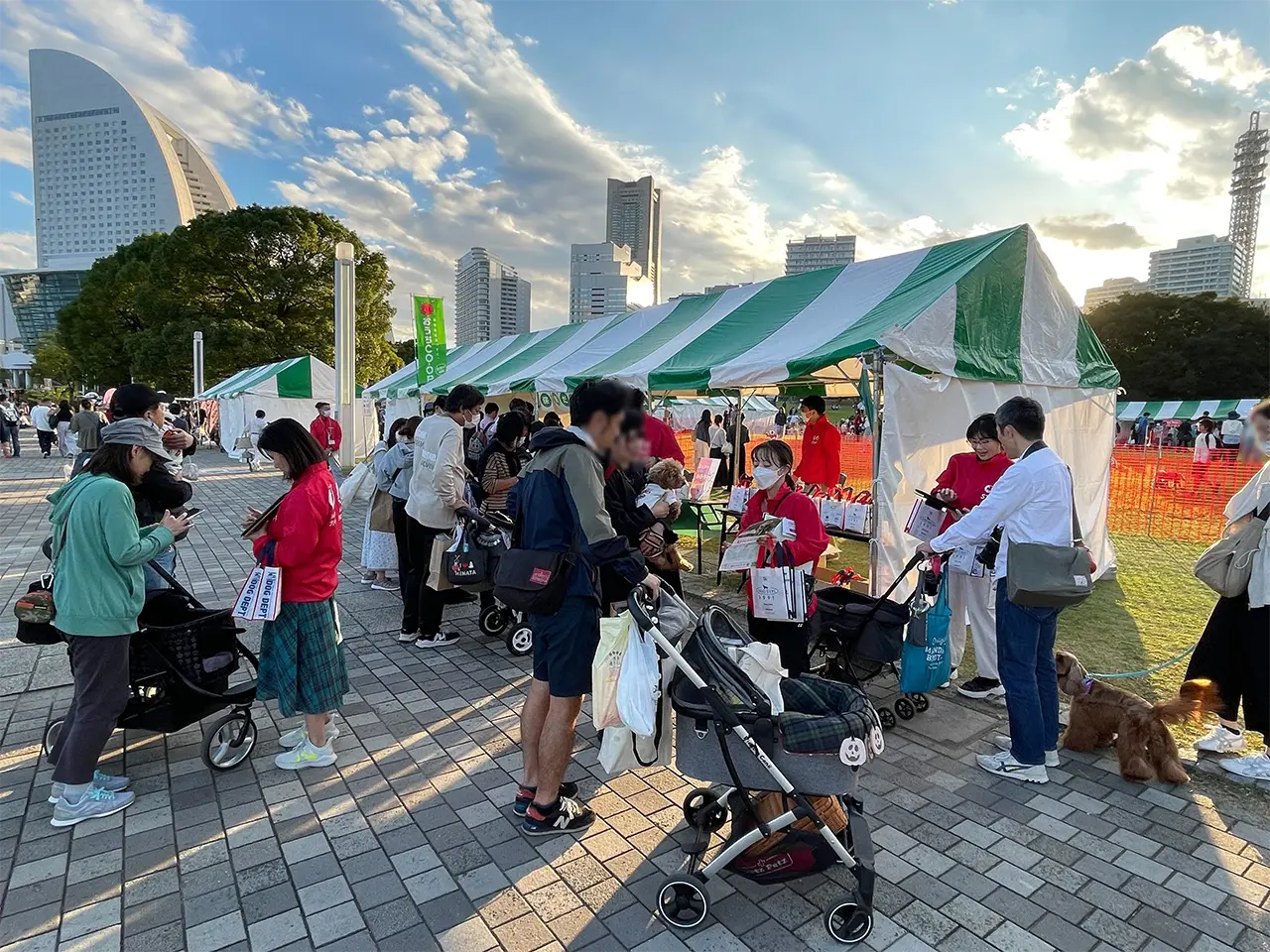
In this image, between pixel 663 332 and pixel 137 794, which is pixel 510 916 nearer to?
pixel 137 794

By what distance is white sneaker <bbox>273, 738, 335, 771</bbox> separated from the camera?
3246 millimetres

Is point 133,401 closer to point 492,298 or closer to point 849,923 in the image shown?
point 849,923

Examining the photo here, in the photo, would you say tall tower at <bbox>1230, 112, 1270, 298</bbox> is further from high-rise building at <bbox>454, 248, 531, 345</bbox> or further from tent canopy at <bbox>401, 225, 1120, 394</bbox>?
tent canopy at <bbox>401, 225, 1120, 394</bbox>

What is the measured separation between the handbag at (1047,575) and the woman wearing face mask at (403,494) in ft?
13.8

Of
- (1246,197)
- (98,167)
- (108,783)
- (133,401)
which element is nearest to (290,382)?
(133,401)

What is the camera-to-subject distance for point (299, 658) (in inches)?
123

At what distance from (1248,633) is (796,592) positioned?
7.84 ft

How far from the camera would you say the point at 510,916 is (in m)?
2.28

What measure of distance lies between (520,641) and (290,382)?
20.4 meters

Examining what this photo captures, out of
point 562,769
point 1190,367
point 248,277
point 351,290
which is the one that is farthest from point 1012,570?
point 1190,367

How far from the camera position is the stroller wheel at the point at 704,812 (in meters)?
2.40

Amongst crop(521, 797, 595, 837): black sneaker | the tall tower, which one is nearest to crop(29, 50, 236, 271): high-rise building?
crop(521, 797, 595, 837): black sneaker

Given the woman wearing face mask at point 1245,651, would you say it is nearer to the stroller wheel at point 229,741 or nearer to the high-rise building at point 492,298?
the stroller wheel at point 229,741

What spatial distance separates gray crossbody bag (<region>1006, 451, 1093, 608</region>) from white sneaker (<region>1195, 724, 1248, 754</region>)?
1.49 meters
